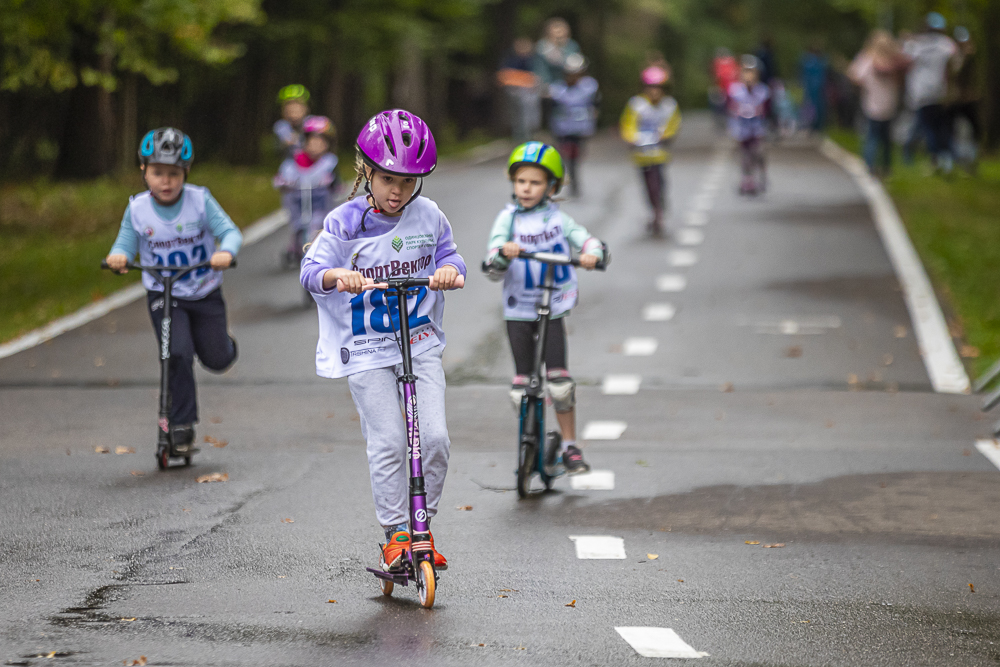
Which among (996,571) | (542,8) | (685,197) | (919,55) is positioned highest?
(542,8)

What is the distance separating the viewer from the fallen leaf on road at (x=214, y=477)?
816 centimetres

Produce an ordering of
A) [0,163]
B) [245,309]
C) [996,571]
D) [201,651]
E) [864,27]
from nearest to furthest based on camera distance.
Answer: [201,651], [996,571], [245,309], [0,163], [864,27]

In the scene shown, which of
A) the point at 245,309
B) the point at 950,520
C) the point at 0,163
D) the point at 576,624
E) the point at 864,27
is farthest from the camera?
the point at 864,27

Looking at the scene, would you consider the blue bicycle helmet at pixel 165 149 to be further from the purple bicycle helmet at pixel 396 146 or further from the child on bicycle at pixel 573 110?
the child on bicycle at pixel 573 110

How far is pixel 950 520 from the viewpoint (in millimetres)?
7395

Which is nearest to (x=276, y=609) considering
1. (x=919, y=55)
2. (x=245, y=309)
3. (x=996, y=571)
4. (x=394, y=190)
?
(x=394, y=190)

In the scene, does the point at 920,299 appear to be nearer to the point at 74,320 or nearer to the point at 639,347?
the point at 639,347

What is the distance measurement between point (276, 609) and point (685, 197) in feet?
55.6

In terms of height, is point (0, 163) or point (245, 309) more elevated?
point (0, 163)

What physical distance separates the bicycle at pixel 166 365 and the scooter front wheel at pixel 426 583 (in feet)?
10.3

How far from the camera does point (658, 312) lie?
1408 centimetres

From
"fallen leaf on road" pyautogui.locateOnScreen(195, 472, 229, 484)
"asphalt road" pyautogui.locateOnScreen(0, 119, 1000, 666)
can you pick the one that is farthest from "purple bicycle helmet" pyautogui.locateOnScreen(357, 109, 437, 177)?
"fallen leaf on road" pyautogui.locateOnScreen(195, 472, 229, 484)

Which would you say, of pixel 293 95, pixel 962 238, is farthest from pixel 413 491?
pixel 962 238

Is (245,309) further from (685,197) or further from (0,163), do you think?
(0,163)
